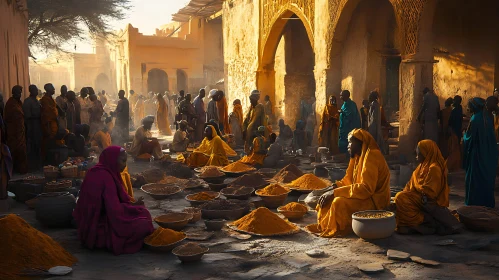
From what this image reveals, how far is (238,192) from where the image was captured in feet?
24.5

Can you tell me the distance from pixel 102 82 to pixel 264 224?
139ft

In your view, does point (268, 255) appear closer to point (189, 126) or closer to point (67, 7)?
point (189, 126)

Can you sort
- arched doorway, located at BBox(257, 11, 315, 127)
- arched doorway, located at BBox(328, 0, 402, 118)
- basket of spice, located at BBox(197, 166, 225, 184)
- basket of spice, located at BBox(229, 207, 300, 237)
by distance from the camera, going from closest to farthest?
basket of spice, located at BBox(229, 207, 300, 237), basket of spice, located at BBox(197, 166, 225, 184), arched doorway, located at BBox(328, 0, 402, 118), arched doorway, located at BBox(257, 11, 315, 127)

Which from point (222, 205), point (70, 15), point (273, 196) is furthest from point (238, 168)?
point (70, 15)

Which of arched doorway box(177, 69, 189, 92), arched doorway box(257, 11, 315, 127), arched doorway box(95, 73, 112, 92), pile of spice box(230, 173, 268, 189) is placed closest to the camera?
pile of spice box(230, 173, 268, 189)

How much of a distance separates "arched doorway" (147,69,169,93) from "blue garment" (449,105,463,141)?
80.1ft

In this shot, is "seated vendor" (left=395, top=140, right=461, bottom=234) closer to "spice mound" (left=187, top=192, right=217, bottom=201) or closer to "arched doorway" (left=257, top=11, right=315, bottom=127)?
"spice mound" (left=187, top=192, right=217, bottom=201)

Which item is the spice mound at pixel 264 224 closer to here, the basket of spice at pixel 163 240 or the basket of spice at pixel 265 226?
the basket of spice at pixel 265 226

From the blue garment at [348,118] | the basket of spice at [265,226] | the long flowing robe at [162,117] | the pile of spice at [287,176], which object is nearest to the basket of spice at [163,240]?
the basket of spice at [265,226]

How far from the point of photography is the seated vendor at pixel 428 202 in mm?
5660

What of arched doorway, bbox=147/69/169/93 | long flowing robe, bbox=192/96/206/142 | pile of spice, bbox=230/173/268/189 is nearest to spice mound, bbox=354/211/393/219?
pile of spice, bbox=230/173/268/189

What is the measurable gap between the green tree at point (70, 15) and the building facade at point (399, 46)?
7.39 meters

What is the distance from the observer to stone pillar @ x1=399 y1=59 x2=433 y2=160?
9789mm

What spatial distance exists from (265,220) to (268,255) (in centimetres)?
78
